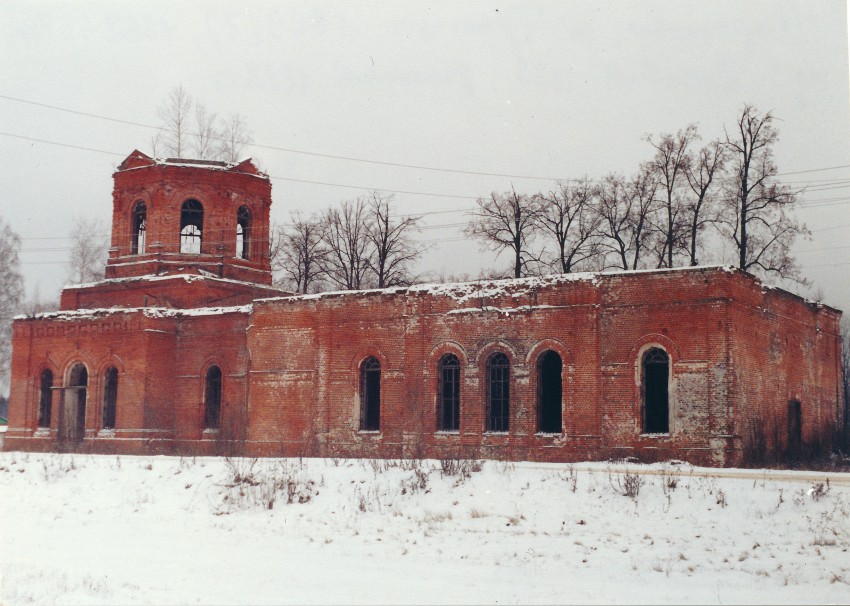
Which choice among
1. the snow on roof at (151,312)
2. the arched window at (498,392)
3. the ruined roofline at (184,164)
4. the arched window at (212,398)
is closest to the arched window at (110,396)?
Result: the snow on roof at (151,312)

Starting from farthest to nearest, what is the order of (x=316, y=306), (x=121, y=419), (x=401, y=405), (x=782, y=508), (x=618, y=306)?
1. (x=121, y=419)
2. (x=316, y=306)
3. (x=401, y=405)
4. (x=618, y=306)
5. (x=782, y=508)

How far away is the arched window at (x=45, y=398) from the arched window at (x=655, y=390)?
19.5 meters

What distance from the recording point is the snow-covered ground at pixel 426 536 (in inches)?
484

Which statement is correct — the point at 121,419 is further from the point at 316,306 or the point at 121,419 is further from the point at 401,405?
the point at 401,405

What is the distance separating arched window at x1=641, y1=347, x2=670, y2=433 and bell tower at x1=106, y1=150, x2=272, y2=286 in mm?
14853

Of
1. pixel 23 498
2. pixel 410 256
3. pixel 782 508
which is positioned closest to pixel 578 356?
pixel 782 508

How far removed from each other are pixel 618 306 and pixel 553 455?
3829 mm

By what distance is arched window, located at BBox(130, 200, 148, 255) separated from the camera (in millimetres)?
32562

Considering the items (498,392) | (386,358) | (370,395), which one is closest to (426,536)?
(498,392)

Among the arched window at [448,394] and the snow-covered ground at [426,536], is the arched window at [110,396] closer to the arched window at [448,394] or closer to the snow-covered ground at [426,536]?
the snow-covered ground at [426,536]

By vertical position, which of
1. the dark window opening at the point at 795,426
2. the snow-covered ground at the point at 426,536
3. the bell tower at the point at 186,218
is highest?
the bell tower at the point at 186,218

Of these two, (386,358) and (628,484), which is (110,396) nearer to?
(386,358)

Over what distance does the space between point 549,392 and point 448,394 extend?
8.91 feet

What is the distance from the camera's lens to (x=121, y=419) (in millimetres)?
29844
